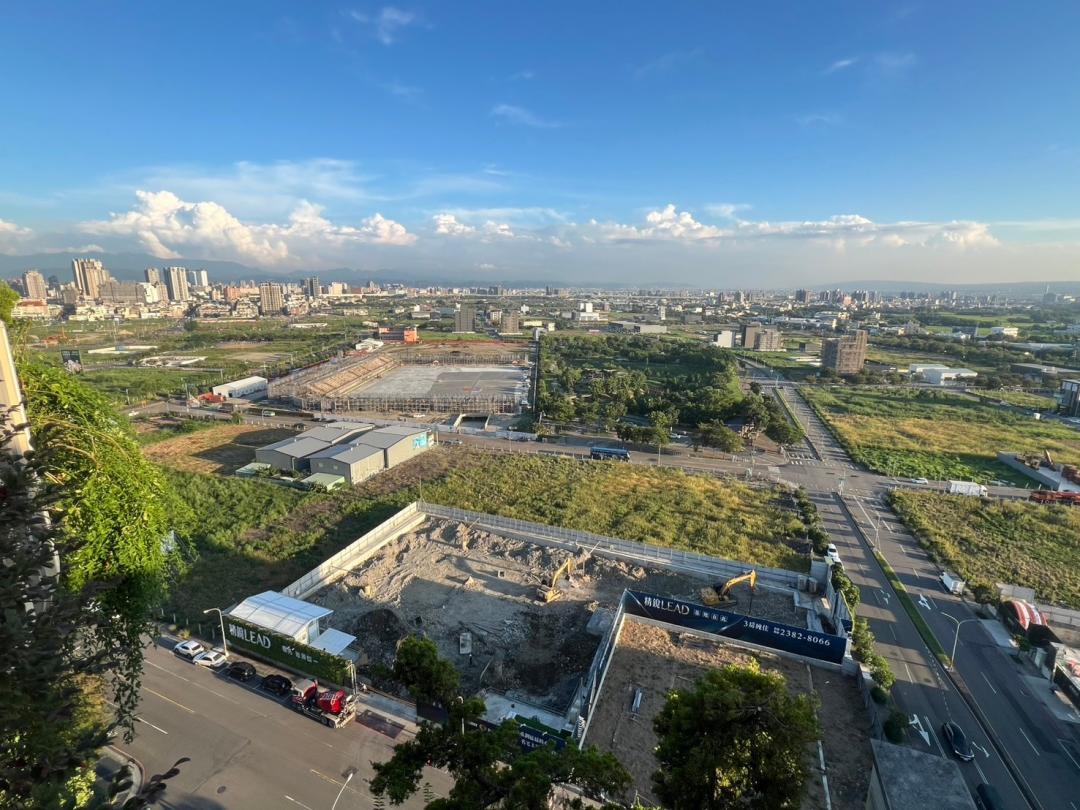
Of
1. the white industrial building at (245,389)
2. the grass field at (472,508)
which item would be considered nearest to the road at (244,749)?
the grass field at (472,508)

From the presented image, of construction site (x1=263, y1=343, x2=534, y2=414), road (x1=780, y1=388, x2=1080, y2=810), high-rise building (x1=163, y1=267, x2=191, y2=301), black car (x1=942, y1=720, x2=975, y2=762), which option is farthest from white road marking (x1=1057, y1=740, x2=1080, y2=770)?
high-rise building (x1=163, y1=267, x2=191, y2=301)

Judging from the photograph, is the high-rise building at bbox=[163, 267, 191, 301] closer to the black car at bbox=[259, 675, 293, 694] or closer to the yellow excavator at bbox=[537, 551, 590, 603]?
the yellow excavator at bbox=[537, 551, 590, 603]

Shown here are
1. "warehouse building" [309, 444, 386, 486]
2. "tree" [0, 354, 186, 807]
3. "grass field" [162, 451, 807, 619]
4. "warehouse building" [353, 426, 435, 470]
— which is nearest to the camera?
"tree" [0, 354, 186, 807]

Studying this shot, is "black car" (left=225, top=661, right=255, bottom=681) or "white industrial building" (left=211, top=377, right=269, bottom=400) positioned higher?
"white industrial building" (left=211, top=377, right=269, bottom=400)

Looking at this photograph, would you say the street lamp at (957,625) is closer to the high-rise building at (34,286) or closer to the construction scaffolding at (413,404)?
the construction scaffolding at (413,404)

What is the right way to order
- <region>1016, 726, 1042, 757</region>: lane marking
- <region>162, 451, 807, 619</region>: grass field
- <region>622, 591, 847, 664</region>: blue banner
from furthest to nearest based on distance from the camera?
1. <region>162, 451, 807, 619</region>: grass field
2. <region>622, 591, 847, 664</region>: blue banner
3. <region>1016, 726, 1042, 757</region>: lane marking
